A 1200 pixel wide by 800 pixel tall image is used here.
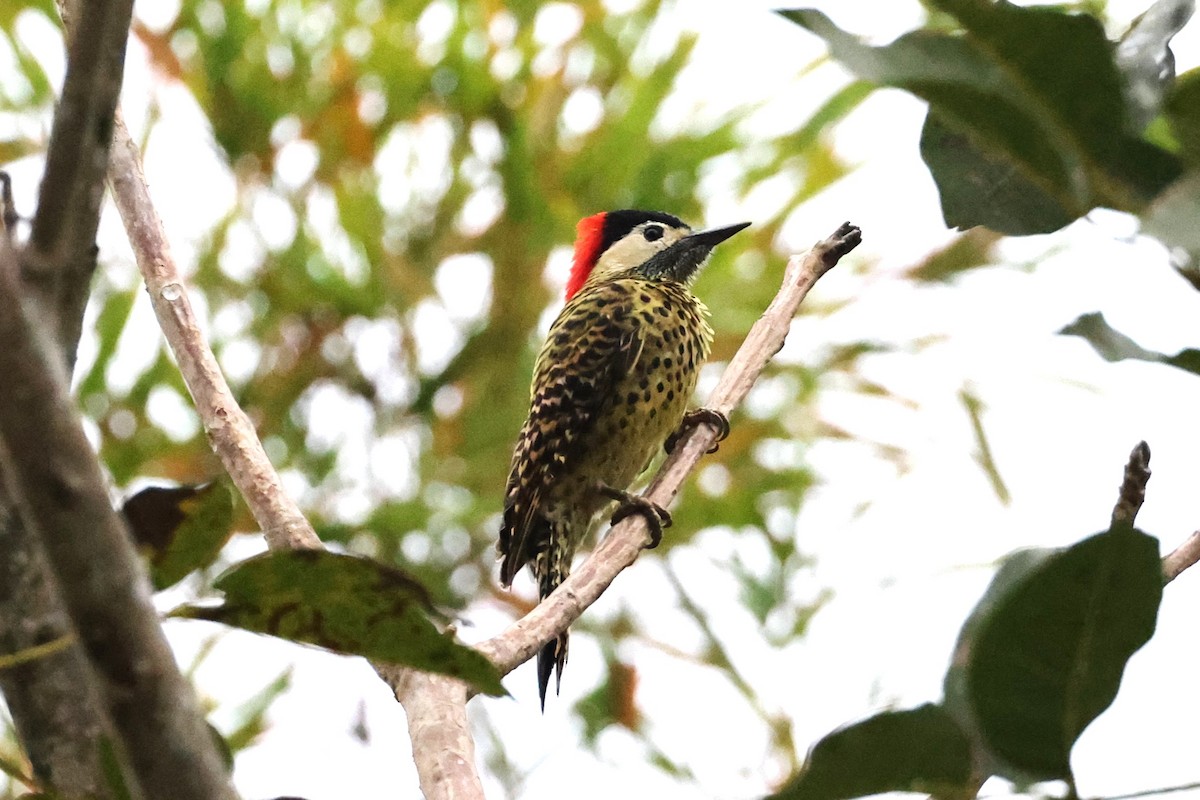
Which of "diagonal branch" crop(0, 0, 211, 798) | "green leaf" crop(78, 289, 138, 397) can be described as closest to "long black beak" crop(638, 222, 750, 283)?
"green leaf" crop(78, 289, 138, 397)

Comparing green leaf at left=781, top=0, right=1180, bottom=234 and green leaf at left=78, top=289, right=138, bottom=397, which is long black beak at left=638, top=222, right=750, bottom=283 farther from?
green leaf at left=781, top=0, right=1180, bottom=234

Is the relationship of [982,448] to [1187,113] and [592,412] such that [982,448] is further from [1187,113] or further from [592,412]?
[1187,113]

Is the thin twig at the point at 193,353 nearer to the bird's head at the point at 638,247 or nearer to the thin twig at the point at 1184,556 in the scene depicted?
the thin twig at the point at 1184,556

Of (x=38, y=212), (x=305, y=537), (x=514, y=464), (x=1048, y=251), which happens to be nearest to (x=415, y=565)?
(x=514, y=464)

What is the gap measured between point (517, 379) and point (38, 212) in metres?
2.61

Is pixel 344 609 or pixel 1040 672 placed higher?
pixel 344 609

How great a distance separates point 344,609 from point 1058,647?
1.20 feet

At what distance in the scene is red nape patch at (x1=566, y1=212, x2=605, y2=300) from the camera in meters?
3.53

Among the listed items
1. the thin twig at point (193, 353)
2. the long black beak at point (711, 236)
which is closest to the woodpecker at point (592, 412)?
the long black beak at point (711, 236)

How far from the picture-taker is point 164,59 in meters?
3.18

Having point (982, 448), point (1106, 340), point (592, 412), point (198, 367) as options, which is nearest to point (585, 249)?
point (592, 412)

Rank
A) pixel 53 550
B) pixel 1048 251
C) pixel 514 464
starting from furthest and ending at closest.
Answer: pixel 1048 251
pixel 514 464
pixel 53 550

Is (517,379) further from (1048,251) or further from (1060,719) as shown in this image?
(1060,719)

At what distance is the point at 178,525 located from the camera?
0.86m
